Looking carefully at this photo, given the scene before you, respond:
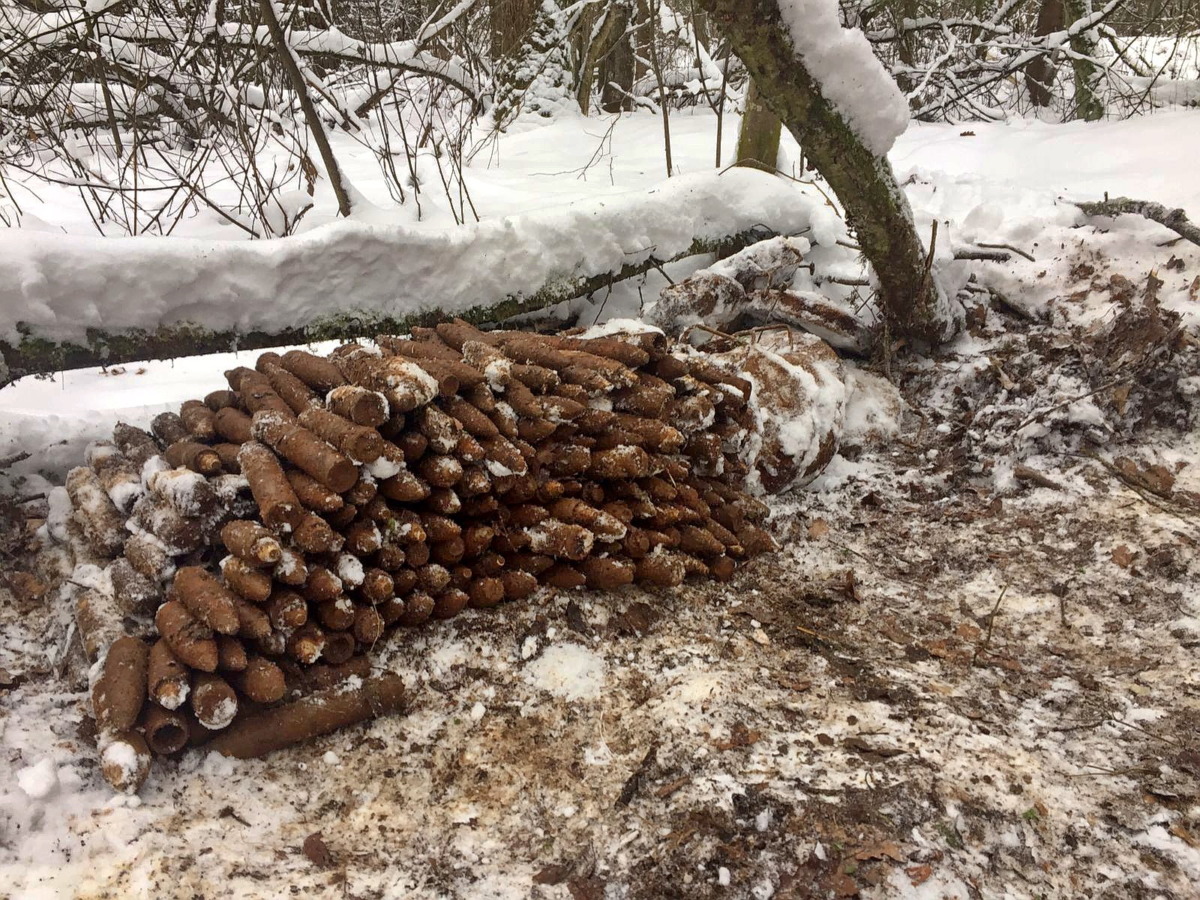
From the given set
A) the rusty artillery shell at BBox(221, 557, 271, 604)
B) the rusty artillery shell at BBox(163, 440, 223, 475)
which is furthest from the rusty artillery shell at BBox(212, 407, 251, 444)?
the rusty artillery shell at BBox(221, 557, 271, 604)

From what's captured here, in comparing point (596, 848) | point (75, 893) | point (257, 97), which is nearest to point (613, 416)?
point (596, 848)

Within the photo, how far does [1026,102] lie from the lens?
34.4 feet

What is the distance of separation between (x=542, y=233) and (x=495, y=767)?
3333mm

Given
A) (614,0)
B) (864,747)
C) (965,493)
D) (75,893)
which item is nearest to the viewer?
(75,893)

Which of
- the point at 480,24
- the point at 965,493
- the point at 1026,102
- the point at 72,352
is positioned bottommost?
the point at 965,493

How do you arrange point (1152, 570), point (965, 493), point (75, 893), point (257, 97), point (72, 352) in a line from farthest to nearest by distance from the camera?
point (257, 97), point (965, 493), point (72, 352), point (1152, 570), point (75, 893)

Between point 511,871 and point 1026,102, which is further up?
point 1026,102

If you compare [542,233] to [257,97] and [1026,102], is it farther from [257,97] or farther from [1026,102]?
[1026,102]

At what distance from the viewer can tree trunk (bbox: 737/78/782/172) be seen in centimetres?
642

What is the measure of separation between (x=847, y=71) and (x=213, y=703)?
4.35 metres

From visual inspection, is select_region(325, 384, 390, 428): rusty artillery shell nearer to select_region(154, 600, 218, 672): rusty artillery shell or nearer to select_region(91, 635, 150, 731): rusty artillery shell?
select_region(154, 600, 218, 672): rusty artillery shell

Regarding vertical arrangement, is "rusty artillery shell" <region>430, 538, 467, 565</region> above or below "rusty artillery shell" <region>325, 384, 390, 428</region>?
below

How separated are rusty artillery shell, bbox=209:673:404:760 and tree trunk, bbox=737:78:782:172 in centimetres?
560

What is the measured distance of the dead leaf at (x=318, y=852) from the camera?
202 centimetres
